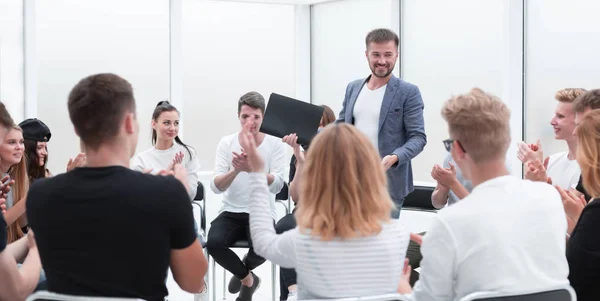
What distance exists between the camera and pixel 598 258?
2266 millimetres

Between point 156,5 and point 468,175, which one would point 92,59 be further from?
point 468,175

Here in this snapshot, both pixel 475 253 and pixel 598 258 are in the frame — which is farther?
Result: pixel 598 258

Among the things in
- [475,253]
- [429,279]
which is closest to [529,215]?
[475,253]

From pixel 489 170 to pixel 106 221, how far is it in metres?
1.12

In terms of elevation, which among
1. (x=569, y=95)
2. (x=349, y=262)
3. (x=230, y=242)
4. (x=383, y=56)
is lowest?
(x=230, y=242)

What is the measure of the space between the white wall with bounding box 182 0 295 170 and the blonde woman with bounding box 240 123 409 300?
5106 millimetres

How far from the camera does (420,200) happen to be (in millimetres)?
4875

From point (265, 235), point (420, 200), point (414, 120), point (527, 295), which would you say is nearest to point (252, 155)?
point (265, 235)

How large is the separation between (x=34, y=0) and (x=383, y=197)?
494 centimetres

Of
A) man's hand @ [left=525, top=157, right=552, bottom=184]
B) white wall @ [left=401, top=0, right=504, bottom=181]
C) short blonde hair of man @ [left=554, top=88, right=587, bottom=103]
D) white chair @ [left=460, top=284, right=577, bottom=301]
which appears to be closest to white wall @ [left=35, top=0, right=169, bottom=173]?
white wall @ [left=401, top=0, right=504, bottom=181]

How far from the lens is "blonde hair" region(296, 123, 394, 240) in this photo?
2074 mm

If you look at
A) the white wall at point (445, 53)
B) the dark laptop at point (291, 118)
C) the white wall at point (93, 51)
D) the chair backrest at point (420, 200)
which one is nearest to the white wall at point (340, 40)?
the white wall at point (445, 53)

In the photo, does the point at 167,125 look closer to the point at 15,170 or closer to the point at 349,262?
the point at 15,170

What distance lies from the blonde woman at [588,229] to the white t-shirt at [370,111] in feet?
5.38
